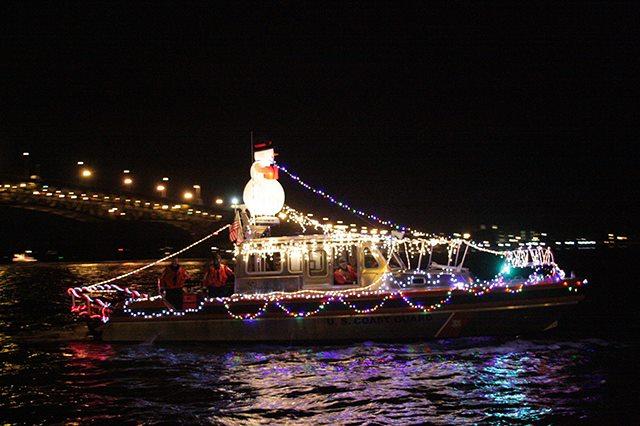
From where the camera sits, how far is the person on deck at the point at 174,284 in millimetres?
18625

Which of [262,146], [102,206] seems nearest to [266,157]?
[262,146]

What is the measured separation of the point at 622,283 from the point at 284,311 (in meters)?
38.7

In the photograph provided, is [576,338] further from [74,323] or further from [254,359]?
[74,323]

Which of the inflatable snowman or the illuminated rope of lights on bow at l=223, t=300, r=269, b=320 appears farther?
the inflatable snowman

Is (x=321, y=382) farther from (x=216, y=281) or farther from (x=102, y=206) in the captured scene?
(x=102, y=206)

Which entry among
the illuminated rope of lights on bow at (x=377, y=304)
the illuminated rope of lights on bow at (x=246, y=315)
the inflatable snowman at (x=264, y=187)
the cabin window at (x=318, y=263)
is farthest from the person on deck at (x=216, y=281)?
the cabin window at (x=318, y=263)

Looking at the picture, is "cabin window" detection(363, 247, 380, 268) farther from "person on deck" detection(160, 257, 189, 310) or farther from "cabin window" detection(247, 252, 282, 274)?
"person on deck" detection(160, 257, 189, 310)

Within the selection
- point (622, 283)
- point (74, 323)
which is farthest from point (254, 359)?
point (622, 283)

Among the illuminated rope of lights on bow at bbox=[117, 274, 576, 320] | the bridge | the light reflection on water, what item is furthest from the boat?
the bridge

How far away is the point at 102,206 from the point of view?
374 feet

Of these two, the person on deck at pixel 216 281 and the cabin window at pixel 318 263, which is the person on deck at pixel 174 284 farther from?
the cabin window at pixel 318 263

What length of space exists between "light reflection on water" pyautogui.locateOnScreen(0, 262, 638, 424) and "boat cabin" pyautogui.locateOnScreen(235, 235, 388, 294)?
1.65 metres

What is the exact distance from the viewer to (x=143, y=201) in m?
115

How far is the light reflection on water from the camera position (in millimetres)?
12688
